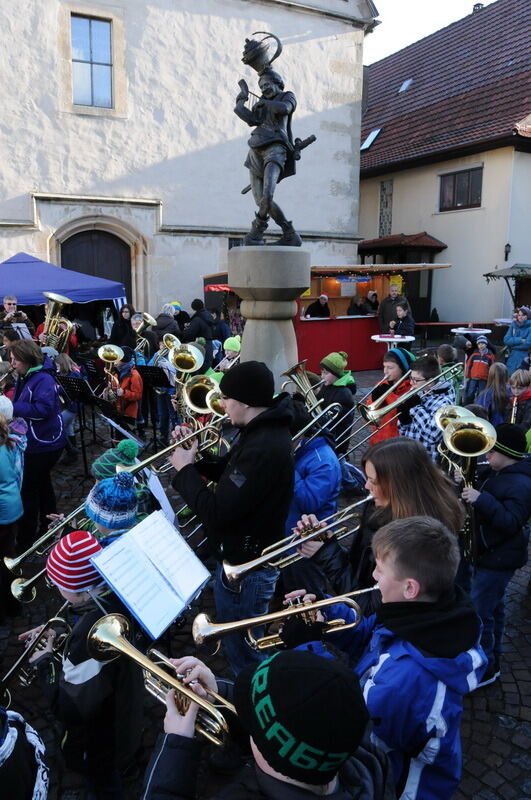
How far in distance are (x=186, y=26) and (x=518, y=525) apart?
52.4ft

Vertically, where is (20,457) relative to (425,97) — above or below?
below

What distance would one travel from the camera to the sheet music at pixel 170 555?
8.02 ft

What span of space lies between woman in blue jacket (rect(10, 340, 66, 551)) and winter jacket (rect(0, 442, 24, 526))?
1031 mm

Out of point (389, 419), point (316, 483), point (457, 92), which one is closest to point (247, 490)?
point (316, 483)

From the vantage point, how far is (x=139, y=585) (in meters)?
2.29

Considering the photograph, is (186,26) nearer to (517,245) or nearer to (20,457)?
(517,245)

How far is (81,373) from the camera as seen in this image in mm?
8312

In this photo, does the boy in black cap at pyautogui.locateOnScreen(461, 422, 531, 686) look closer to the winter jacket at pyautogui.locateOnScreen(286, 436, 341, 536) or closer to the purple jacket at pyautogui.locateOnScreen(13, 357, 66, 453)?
Result: the winter jacket at pyautogui.locateOnScreen(286, 436, 341, 536)

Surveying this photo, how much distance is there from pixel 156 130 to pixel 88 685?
15325 mm

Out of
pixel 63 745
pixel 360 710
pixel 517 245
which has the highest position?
pixel 517 245

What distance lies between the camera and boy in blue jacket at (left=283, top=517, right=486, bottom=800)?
72.4 inches

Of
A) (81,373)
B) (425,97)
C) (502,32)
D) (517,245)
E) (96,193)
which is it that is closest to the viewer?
(81,373)

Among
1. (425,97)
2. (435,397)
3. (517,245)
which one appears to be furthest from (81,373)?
(425,97)

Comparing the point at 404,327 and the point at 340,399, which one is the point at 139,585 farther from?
the point at 404,327
